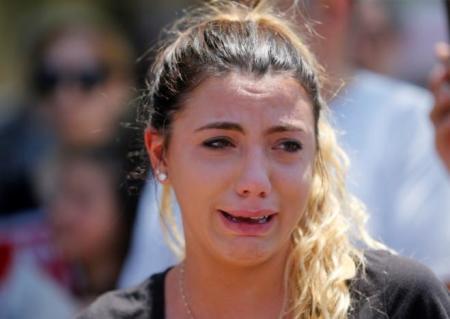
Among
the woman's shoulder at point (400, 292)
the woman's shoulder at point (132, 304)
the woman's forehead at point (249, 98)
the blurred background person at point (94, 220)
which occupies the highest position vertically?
the blurred background person at point (94, 220)

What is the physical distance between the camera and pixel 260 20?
Answer: 11.4 feet

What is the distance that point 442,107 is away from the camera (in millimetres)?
3922

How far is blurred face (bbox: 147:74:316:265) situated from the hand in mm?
743

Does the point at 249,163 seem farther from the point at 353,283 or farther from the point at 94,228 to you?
the point at 94,228

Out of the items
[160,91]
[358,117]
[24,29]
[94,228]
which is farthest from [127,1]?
[160,91]

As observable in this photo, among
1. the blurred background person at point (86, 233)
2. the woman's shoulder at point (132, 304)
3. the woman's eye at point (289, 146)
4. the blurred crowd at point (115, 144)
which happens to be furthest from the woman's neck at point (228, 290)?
the blurred background person at point (86, 233)

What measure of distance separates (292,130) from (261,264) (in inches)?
13.4

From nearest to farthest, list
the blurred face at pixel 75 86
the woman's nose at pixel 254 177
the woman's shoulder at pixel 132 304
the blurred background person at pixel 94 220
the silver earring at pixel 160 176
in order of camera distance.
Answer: the woman's nose at pixel 254 177, the woman's shoulder at pixel 132 304, the silver earring at pixel 160 176, the blurred background person at pixel 94 220, the blurred face at pixel 75 86

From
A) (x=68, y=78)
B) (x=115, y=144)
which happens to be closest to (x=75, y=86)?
(x=68, y=78)

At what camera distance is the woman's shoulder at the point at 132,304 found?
334 cm

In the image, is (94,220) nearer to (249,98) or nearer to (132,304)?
(132,304)

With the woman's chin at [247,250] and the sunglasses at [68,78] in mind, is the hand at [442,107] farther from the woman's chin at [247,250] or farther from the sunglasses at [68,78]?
the sunglasses at [68,78]

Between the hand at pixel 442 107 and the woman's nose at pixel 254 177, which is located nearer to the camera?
the woman's nose at pixel 254 177

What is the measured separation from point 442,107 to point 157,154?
0.95m
